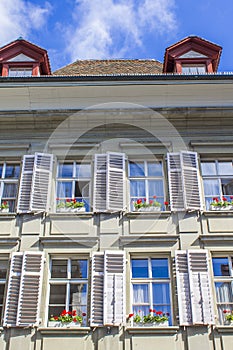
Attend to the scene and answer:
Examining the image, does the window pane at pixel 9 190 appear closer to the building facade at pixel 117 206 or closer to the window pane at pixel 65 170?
the building facade at pixel 117 206

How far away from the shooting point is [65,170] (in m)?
11.9

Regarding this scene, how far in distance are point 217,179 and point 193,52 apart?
4045 millimetres

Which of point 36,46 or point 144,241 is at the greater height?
point 36,46

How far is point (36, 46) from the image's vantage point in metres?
13.3

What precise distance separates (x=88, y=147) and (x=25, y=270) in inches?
137

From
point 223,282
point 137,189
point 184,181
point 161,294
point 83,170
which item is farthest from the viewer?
Answer: point 83,170

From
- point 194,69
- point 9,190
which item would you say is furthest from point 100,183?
point 194,69

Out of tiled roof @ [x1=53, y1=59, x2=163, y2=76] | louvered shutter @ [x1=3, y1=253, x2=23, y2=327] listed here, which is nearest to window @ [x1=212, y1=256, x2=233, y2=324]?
louvered shutter @ [x1=3, y1=253, x2=23, y2=327]

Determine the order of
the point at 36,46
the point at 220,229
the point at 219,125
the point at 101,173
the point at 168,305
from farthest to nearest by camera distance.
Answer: the point at 36,46 < the point at 219,125 < the point at 101,173 < the point at 220,229 < the point at 168,305

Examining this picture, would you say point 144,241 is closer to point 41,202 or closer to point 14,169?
point 41,202

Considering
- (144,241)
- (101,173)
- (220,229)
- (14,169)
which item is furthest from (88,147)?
(220,229)

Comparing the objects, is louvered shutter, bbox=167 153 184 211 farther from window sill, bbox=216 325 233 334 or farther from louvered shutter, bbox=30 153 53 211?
louvered shutter, bbox=30 153 53 211

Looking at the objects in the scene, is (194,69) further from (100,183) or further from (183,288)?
(183,288)

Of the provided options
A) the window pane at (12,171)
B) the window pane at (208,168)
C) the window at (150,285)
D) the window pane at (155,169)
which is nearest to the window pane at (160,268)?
the window at (150,285)
